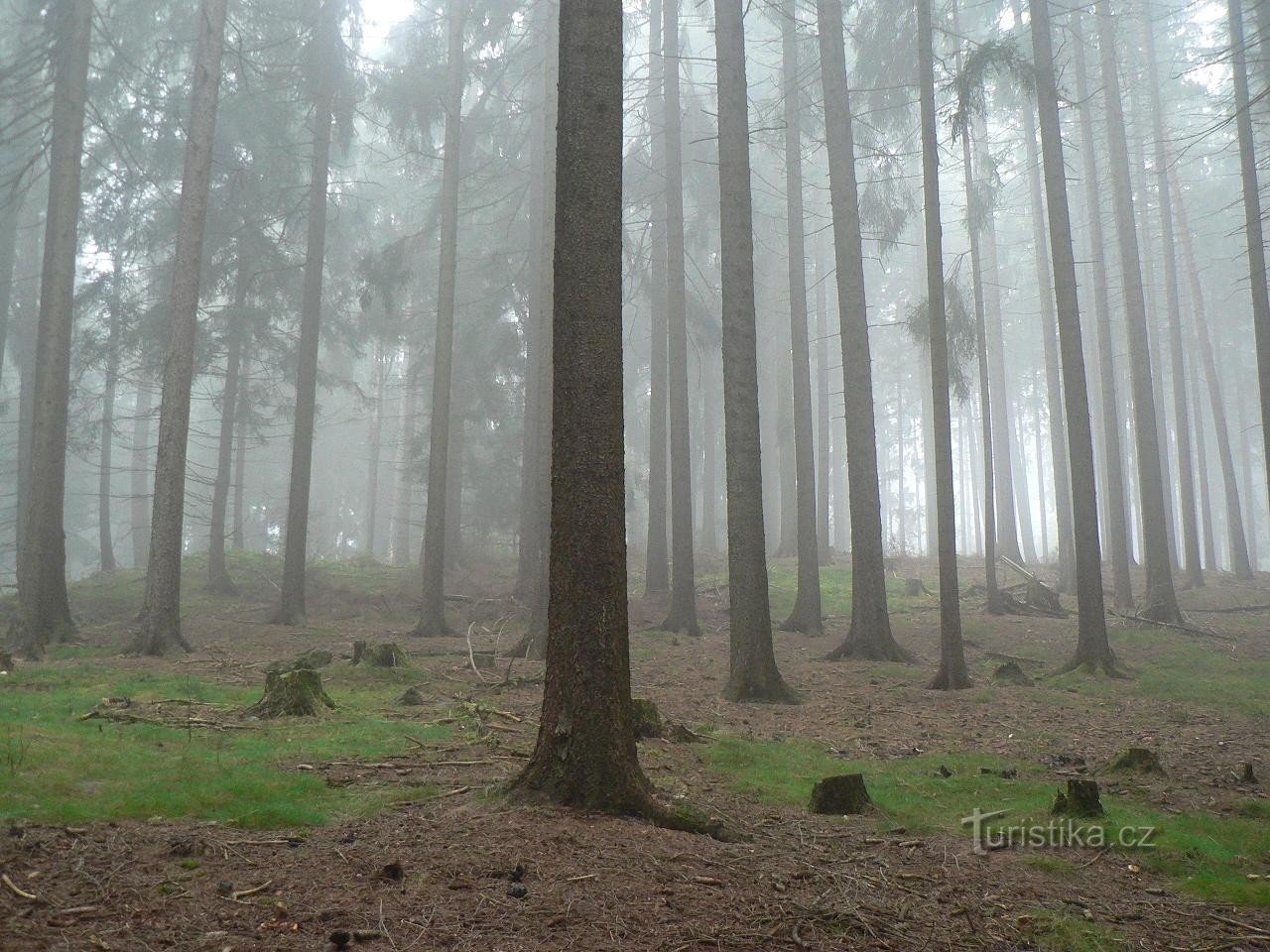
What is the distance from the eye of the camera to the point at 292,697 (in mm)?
7934

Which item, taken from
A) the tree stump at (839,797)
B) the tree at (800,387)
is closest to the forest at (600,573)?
the tree stump at (839,797)

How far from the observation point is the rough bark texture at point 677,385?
1570 cm

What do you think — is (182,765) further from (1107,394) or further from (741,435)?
(1107,394)

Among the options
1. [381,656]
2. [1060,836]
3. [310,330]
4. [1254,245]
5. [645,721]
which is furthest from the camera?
[310,330]

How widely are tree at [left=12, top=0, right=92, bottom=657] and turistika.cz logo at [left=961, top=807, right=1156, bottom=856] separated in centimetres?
1248

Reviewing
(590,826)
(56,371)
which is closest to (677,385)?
(56,371)

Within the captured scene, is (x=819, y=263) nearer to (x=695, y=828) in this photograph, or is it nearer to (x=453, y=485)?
(x=453, y=485)

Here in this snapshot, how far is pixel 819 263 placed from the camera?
30.8 meters

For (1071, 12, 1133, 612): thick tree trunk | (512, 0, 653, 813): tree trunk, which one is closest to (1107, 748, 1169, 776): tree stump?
(512, 0, 653, 813): tree trunk

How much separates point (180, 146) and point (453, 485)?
10.7m

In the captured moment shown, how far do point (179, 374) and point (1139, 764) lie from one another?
499 inches

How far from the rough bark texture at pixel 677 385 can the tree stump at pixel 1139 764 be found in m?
8.64

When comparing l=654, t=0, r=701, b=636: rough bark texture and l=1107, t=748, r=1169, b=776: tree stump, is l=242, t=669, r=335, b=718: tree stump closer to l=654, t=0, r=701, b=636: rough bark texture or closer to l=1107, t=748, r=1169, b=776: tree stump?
l=1107, t=748, r=1169, b=776: tree stump

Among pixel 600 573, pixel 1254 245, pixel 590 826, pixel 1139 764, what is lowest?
pixel 1139 764
